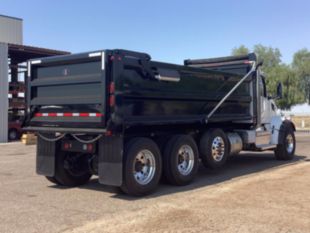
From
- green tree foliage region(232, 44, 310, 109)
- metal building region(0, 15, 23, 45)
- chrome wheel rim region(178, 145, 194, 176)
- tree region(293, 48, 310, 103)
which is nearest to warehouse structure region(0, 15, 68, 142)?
metal building region(0, 15, 23, 45)

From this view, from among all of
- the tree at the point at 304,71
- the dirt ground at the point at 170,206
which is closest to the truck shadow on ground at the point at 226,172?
the dirt ground at the point at 170,206

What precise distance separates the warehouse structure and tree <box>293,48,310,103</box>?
4027cm

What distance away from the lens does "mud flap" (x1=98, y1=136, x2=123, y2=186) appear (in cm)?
777

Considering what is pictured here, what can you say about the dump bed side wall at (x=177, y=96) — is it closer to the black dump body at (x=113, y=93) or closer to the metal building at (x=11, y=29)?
the black dump body at (x=113, y=93)

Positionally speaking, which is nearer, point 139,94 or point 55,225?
point 55,225

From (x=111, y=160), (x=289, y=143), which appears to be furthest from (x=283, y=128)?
(x=111, y=160)

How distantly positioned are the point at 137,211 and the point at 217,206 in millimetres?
1320

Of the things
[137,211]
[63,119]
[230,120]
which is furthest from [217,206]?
[230,120]

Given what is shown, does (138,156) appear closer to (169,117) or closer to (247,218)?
(169,117)

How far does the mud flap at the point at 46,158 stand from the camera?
8.95 m

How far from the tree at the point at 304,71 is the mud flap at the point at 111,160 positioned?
5653 cm

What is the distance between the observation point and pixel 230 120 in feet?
37.0

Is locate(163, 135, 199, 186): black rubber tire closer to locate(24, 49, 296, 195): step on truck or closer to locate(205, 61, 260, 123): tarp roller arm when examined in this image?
locate(24, 49, 296, 195): step on truck

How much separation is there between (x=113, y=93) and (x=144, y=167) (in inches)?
64.0
